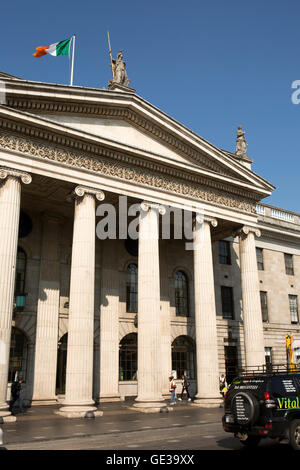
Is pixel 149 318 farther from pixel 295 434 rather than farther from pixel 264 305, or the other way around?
pixel 264 305

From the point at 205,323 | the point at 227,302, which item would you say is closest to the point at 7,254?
the point at 205,323

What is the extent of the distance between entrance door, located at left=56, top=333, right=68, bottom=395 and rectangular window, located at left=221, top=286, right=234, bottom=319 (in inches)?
509

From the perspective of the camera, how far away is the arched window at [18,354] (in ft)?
79.8

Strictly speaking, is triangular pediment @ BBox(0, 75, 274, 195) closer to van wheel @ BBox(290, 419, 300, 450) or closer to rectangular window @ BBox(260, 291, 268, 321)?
rectangular window @ BBox(260, 291, 268, 321)

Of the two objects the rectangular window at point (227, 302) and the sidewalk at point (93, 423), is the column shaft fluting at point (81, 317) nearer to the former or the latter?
the sidewalk at point (93, 423)

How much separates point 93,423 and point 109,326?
35.7ft

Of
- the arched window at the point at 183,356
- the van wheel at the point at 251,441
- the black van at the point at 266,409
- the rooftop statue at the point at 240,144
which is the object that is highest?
the rooftop statue at the point at 240,144

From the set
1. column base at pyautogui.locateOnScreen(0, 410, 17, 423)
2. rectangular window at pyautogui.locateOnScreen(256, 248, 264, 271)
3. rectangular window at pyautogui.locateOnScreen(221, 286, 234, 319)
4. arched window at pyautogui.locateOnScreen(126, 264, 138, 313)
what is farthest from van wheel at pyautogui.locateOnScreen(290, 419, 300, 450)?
rectangular window at pyautogui.locateOnScreen(256, 248, 264, 271)

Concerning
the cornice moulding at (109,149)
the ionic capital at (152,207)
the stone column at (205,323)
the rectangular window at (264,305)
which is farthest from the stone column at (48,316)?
the rectangular window at (264,305)

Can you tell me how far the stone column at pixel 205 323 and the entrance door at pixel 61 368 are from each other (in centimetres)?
760

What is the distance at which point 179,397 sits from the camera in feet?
94.3
